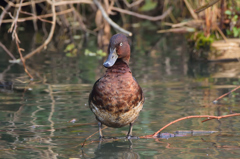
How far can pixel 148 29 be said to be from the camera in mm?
14766

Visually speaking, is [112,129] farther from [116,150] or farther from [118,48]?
[118,48]

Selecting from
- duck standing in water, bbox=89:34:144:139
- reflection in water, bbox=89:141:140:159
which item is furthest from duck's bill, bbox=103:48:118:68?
reflection in water, bbox=89:141:140:159

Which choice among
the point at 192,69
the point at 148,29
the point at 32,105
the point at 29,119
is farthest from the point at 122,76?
the point at 148,29

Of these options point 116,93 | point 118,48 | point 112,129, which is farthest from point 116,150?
point 118,48

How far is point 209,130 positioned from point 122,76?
45.8 inches

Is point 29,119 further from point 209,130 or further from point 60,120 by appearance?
point 209,130

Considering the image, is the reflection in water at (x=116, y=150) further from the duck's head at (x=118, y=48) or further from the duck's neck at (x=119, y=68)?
the duck's head at (x=118, y=48)

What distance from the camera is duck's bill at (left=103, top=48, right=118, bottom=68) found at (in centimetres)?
385

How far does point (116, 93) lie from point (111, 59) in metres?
0.35

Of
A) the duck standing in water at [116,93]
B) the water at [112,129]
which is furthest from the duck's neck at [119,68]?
the water at [112,129]

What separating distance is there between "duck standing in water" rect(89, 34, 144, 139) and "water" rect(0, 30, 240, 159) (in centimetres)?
30

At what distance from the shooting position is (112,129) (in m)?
4.55

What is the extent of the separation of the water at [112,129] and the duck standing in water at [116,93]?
298mm

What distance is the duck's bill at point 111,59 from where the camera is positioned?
3.85 metres
